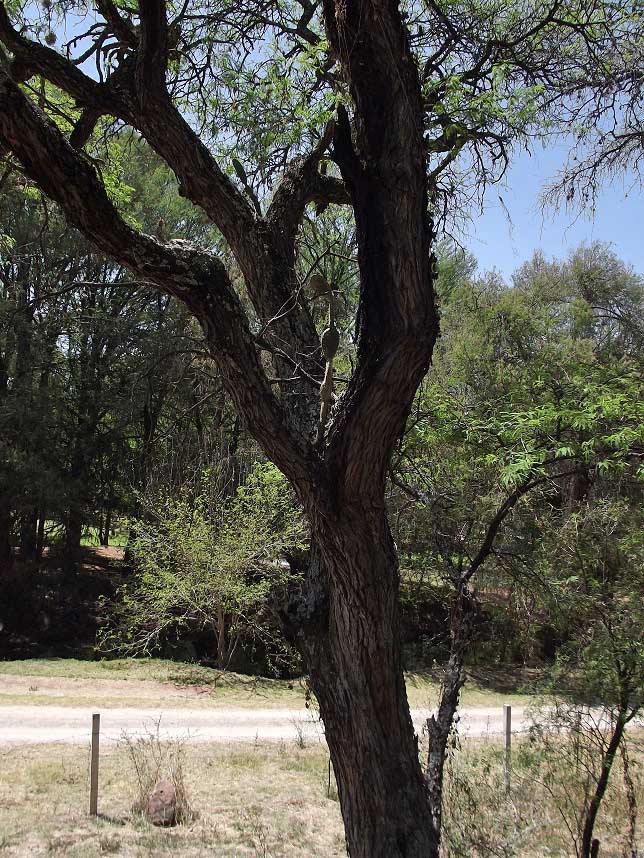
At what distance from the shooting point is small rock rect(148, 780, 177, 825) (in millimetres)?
7566

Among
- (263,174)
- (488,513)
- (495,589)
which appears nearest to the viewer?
(263,174)

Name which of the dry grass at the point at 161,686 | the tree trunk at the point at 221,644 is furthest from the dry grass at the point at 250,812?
the tree trunk at the point at 221,644

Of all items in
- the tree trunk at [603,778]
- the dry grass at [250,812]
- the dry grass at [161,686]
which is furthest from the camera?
the dry grass at [161,686]

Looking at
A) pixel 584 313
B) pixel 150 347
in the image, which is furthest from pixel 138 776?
pixel 584 313

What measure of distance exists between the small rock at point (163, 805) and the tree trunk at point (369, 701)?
471 centimetres

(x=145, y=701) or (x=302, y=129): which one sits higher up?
(x=302, y=129)

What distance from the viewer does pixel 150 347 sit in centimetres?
2252

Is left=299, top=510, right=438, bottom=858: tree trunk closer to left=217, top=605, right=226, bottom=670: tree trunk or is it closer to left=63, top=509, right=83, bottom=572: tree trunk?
left=217, top=605, right=226, bottom=670: tree trunk

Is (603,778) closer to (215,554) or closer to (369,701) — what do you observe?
(369,701)

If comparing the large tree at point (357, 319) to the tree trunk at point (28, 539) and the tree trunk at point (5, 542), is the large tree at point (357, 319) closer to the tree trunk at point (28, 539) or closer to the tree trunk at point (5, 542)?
the tree trunk at point (5, 542)

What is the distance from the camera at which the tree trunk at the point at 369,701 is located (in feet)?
11.6

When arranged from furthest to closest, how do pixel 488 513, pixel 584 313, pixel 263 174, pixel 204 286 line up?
pixel 584 313 → pixel 488 513 → pixel 263 174 → pixel 204 286

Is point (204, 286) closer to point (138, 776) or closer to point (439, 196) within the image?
point (439, 196)

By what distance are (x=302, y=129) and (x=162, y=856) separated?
6488 millimetres
